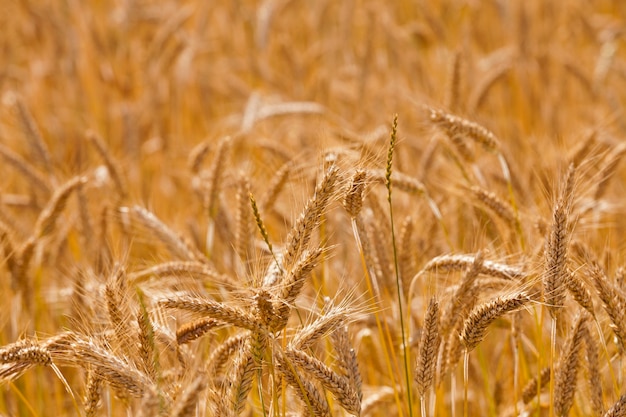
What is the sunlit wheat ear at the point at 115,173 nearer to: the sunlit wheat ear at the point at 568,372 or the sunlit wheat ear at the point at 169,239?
the sunlit wheat ear at the point at 169,239

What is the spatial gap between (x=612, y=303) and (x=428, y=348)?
0.42 meters

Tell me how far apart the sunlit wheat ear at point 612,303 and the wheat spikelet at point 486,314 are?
0.21m

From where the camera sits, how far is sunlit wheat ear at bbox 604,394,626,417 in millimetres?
1455

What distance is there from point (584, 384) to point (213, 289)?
3.96ft

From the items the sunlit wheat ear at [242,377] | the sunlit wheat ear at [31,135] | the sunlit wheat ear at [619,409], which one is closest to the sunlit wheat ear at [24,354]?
the sunlit wheat ear at [242,377]

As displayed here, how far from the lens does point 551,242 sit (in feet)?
4.94

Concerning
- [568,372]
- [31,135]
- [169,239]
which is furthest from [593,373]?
[31,135]

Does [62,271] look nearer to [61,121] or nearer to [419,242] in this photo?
[419,242]

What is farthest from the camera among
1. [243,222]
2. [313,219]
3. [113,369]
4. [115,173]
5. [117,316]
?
[115,173]

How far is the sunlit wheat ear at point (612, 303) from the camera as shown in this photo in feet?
5.07

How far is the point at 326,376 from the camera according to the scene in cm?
140

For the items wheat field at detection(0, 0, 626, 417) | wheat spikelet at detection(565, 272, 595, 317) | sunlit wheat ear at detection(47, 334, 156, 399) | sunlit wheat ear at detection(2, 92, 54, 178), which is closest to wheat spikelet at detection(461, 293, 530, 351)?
wheat field at detection(0, 0, 626, 417)

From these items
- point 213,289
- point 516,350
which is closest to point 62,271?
point 213,289

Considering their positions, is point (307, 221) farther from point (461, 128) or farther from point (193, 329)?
point (461, 128)
